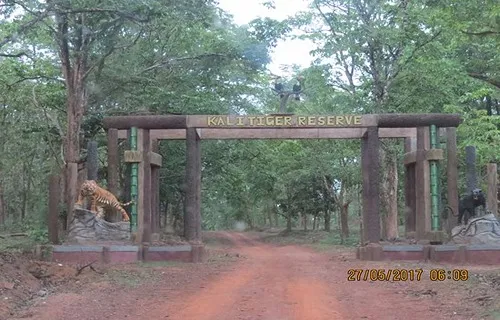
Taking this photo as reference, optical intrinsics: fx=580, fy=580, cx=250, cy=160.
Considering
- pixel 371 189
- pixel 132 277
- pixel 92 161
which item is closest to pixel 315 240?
pixel 371 189

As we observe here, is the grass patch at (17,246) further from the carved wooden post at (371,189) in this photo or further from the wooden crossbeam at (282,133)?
the carved wooden post at (371,189)

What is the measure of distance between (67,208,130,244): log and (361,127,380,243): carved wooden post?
688cm

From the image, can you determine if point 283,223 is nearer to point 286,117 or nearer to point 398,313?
point 286,117

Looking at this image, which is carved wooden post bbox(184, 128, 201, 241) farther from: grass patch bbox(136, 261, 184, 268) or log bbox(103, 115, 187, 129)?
grass patch bbox(136, 261, 184, 268)

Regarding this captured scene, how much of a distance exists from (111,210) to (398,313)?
367 inches

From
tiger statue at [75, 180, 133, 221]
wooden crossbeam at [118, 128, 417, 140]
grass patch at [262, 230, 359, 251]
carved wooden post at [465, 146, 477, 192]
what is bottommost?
grass patch at [262, 230, 359, 251]

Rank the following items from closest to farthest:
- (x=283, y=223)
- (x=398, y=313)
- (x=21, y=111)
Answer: (x=398, y=313)
(x=21, y=111)
(x=283, y=223)

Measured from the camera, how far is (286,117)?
1641 cm

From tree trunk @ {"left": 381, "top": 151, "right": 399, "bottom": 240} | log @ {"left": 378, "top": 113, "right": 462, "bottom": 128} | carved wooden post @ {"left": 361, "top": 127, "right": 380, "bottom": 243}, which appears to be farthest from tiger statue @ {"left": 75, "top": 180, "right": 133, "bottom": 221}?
tree trunk @ {"left": 381, "top": 151, "right": 399, "bottom": 240}

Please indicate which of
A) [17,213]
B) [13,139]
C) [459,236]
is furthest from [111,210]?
[17,213]

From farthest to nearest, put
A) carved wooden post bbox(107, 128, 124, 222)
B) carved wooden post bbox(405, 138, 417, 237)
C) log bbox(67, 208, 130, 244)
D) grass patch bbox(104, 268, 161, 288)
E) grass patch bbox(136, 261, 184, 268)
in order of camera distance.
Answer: carved wooden post bbox(405, 138, 417, 237) < carved wooden post bbox(107, 128, 124, 222) < log bbox(67, 208, 130, 244) < grass patch bbox(136, 261, 184, 268) < grass patch bbox(104, 268, 161, 288)

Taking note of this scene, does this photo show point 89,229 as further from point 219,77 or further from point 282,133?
point 219,77
